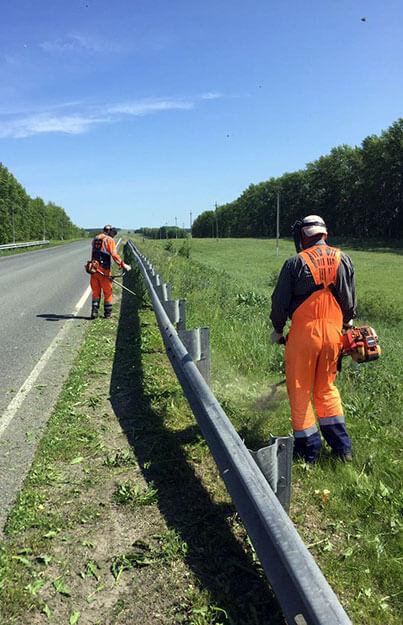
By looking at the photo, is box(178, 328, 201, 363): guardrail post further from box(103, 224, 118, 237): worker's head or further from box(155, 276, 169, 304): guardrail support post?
box(103, 224, 118, 237): worker's head

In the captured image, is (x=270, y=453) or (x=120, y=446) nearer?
(x=270, y=453)

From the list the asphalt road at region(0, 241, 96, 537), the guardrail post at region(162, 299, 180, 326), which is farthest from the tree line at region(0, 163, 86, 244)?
the guardrail post at region(162, 299, 180, 326)

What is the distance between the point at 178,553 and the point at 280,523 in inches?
35.8

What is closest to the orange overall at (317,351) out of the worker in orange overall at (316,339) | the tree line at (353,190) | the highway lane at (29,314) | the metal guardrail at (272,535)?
the worker in orange overall at (316,339)

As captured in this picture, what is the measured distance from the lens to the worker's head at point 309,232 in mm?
3836

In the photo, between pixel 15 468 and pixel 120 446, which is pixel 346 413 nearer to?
pixel 120 446

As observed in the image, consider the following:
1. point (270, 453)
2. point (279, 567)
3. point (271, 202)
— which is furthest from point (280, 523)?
point (271, 202)

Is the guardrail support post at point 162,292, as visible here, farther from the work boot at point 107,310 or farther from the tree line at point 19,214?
the tree line at point 19,214

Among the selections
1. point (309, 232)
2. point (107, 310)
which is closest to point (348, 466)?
point (309, 232)

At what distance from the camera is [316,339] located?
11.7 ft

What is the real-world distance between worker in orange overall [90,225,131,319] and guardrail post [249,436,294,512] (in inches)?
292

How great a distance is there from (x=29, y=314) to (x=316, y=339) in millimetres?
7773

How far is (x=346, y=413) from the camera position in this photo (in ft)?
15.5

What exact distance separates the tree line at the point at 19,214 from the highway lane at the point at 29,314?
45744mm
